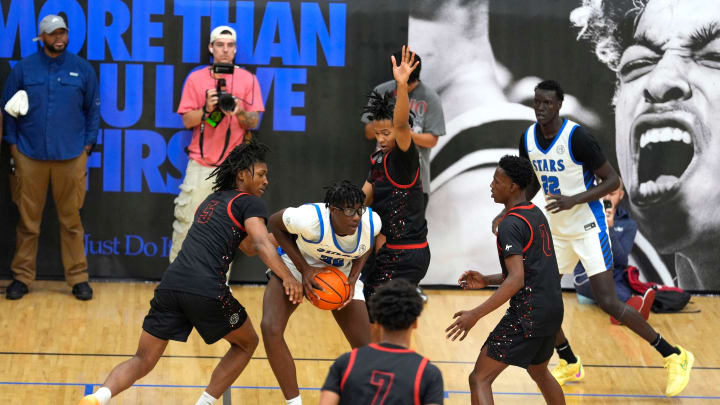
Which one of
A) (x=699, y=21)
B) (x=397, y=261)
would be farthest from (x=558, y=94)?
(x=699, y=21)

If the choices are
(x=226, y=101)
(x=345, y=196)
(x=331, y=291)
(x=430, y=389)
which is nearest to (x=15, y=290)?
(x=226, y=101)

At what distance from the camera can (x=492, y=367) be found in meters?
5.89

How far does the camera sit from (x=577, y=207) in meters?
7.60

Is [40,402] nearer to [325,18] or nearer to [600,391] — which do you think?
[600,391]

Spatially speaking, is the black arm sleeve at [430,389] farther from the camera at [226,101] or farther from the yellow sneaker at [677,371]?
the camera at [226,101]

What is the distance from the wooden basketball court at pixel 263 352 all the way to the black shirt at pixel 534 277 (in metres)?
1.33

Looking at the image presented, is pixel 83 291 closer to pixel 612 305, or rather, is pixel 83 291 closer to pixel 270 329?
pixel 270 329

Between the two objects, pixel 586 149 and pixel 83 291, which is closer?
pixel 586 149

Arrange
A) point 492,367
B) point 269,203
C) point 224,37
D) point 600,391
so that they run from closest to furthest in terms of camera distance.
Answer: point 492,367 < point 600,391 < point 224,37 < point 269,203

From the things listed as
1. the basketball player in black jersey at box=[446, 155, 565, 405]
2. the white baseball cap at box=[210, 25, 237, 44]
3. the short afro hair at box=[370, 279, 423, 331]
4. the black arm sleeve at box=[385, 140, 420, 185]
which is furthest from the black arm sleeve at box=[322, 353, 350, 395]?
the white baseball cap at box=[210, 25, 237, 44]

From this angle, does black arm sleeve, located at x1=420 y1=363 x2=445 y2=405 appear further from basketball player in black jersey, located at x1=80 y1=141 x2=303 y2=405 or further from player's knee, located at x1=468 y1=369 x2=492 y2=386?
basketball player in black jersey, located at x1=80 y1=141 x2=303 y2=405

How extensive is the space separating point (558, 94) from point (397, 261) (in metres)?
1.81

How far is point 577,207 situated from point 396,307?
3.46 m

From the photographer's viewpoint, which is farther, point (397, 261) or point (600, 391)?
point (600, 391)
